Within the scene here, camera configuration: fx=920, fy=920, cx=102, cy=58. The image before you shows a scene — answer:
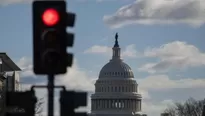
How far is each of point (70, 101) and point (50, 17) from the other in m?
1.50

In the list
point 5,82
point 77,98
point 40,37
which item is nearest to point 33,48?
point 40,37

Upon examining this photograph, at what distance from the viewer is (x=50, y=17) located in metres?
13.4

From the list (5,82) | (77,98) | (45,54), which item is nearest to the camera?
(45,54)

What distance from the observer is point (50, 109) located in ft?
44.4

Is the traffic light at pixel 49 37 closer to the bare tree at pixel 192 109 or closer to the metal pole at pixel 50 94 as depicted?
the metal pole at pixel 50 94

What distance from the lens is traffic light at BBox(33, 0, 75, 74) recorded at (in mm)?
13406

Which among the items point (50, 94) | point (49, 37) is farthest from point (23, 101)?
point (49, 37)

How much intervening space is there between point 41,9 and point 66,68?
94cm

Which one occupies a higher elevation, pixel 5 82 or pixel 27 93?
pixel 5 82

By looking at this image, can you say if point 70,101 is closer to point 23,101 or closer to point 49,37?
point 23,101

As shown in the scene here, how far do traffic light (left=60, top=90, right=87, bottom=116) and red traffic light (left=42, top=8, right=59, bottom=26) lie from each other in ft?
3.92

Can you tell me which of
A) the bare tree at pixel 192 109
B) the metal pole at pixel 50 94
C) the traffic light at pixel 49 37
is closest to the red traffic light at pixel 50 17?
the traffic light at pixel 49 37

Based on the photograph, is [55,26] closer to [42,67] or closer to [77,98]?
[42,67]

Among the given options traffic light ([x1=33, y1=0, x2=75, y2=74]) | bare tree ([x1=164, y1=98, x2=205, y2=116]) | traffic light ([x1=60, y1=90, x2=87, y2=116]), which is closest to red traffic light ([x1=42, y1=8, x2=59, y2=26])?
traffic light ([x1=33, y1=0, x2=75, y2=74])
